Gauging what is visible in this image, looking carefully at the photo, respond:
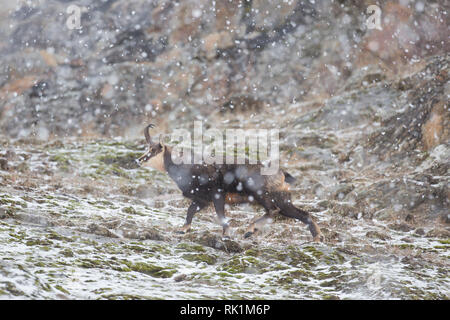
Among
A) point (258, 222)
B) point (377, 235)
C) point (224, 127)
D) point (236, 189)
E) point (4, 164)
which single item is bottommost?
point (377, 235)

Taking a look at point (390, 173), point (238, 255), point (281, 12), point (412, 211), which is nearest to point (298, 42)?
point (281, 12)

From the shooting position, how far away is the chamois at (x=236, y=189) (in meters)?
9.11

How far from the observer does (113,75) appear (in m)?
24.7

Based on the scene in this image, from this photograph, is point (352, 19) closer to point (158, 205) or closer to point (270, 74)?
point (270, 74)

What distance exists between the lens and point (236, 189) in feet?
30.6

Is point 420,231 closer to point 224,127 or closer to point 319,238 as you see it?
point 319,238

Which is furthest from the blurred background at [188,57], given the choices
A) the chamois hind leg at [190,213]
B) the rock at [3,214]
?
the rock at [3,214]

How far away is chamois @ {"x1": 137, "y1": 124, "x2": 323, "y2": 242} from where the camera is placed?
9109 millimetres

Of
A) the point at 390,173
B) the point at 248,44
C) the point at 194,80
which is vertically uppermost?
the point at 248,44

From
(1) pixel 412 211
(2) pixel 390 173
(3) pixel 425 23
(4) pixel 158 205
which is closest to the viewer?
(1) pixel 412 211

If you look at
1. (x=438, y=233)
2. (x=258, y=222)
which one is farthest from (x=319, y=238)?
(x=438, y=233)

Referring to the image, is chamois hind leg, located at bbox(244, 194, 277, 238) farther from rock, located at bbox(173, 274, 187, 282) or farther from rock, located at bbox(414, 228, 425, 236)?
rock, located at bbox(414, 228, 425, 236)

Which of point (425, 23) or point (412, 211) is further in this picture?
point (425, 23)

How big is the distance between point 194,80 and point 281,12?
274 inches
